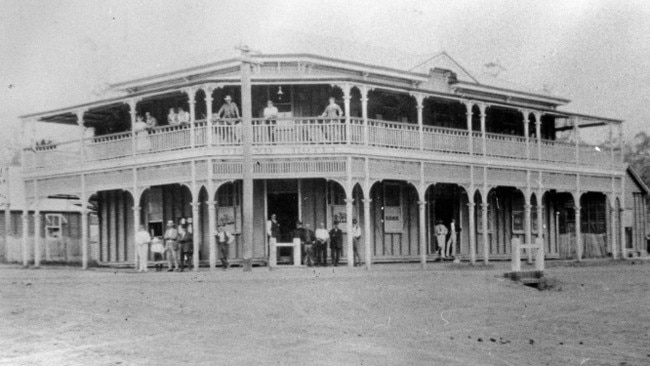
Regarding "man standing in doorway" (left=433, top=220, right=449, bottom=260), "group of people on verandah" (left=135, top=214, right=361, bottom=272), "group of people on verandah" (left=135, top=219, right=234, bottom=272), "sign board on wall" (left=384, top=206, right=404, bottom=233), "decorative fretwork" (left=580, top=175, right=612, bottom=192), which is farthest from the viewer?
"decorative fretwork" (left=580, top=175, right=612, bottom=192)

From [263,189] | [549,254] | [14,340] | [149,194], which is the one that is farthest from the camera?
[549,254]

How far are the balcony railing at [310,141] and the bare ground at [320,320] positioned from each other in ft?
19.5

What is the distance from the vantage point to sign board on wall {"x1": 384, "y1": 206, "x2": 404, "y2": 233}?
3331cm

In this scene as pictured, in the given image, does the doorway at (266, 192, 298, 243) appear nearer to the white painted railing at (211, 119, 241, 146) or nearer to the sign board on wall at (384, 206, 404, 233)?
Answer: the white painted railing at (211, 119, 241, 146)

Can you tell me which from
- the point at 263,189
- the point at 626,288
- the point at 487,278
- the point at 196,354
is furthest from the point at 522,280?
the point at 196,354

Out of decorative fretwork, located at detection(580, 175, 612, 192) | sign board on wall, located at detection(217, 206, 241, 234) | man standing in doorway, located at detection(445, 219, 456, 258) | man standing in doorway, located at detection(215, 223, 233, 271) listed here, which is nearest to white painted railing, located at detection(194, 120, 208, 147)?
man standing in doorway, located at detection(215, 223, 233, 271)

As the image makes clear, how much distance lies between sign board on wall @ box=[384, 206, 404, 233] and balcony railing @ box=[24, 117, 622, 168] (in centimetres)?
294

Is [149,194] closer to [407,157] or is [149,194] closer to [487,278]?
[407,157]

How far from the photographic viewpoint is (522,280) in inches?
952

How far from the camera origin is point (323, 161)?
95.5ft

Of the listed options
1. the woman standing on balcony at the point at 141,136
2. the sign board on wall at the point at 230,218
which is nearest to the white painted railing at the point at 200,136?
the woman standing on balcony at the point at 141,136

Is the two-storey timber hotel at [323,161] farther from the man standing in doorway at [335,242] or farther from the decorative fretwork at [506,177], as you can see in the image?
the man standing in doorway at [335,242]

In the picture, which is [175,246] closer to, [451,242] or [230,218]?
[230,218]

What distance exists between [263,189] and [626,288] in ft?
42.5
